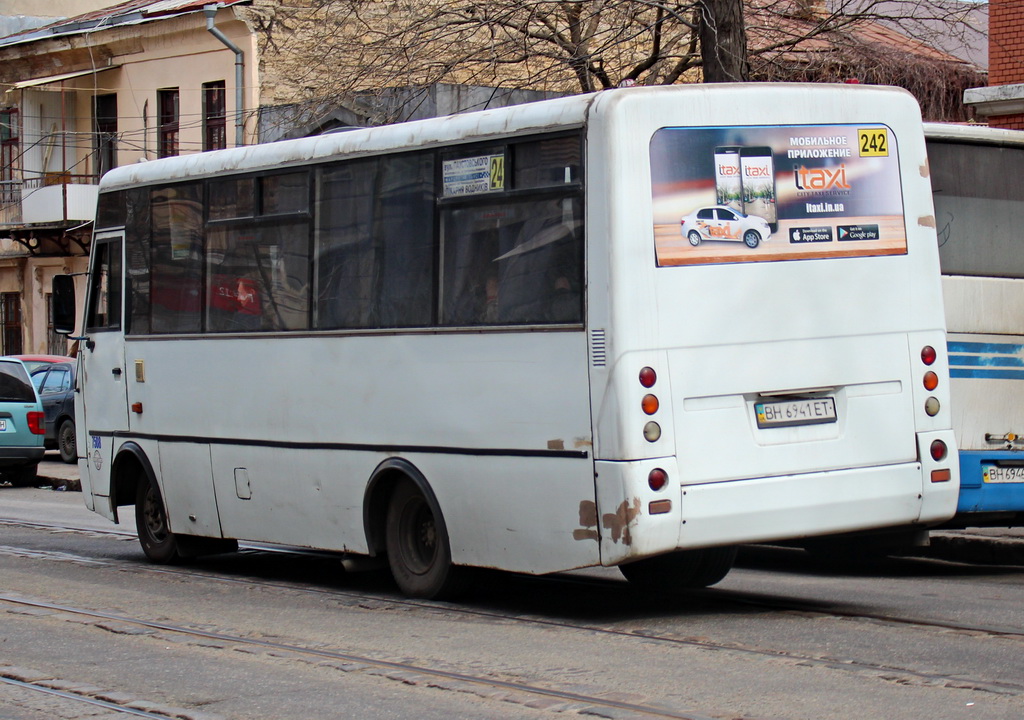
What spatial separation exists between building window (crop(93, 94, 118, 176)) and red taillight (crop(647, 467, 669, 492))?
3140 centimetres

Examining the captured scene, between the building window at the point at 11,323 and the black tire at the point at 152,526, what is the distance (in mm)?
29343

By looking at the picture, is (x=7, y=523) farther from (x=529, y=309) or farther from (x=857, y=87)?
(x=857, y=87)

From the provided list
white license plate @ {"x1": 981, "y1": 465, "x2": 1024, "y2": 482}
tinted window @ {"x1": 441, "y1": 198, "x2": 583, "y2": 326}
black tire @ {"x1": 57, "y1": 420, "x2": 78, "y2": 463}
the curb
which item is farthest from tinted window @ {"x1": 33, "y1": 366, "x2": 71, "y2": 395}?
white license plate @ {"x1": 981, "y1": 465, "x2": 1024, "y2": 482}

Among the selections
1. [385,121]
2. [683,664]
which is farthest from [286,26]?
[683,664]

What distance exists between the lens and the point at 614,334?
8227 mm

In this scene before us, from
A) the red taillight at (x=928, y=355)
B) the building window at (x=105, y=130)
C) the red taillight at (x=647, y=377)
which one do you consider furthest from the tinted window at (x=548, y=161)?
the building window at (x=105, y=130)

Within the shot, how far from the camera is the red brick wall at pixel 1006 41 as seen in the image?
68.8ft

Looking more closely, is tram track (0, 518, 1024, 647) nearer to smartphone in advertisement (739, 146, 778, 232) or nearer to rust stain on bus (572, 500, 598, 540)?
rust stain on bus (572, 500, 598, 540)

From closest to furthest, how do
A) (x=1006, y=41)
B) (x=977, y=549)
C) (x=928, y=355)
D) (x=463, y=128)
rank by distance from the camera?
1. (x=928, y=355)
2. (x=463, y=128)
3. (x=977, y=549)
4. (x=1006, y=41)

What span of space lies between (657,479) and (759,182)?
1.70m

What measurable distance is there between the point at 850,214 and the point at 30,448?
16299 mm

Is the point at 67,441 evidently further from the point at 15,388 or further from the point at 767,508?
the point at 767,508

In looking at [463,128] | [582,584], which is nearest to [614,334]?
[463,128]

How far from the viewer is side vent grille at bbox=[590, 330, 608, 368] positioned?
8281 millimetres
